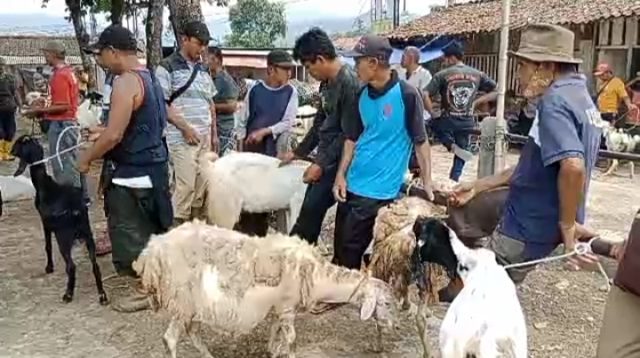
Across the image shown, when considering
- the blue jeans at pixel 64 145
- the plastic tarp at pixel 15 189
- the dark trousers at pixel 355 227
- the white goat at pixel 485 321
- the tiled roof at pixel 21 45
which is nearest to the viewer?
the white goat at pixel 485 321

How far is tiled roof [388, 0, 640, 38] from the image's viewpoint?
47.4ft

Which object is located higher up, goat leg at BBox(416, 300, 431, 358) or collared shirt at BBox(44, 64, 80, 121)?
collared shirt at BBox(44, 64, 80, 121)

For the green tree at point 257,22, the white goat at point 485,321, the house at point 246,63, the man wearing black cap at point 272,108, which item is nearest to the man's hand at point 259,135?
the man wearing black cap at point 272,108

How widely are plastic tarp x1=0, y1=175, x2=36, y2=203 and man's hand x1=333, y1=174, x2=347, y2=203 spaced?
4.96 meters

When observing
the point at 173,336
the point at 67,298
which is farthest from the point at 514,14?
the point at 173,336

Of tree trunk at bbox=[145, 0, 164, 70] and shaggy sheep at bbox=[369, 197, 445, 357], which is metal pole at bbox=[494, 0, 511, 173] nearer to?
shaggy sheep at bbox=[369, 197, 445, 357]

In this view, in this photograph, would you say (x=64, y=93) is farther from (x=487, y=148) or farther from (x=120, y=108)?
(x=487, y=148)

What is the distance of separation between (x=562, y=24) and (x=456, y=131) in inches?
299

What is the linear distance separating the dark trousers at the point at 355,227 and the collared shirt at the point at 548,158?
3.42ft

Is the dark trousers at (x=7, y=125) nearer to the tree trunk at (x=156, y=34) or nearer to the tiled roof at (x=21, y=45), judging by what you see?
the tree trunk at (x=156, y=34)

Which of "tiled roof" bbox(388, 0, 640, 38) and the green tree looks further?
the green tree

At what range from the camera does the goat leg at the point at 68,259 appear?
5094 mm

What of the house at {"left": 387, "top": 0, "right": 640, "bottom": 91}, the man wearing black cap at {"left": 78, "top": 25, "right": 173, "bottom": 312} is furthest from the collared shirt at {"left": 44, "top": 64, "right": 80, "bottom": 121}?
the house at {"left": 387, "top": 0, "right": 640, "bottom": 91}

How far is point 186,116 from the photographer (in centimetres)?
581
